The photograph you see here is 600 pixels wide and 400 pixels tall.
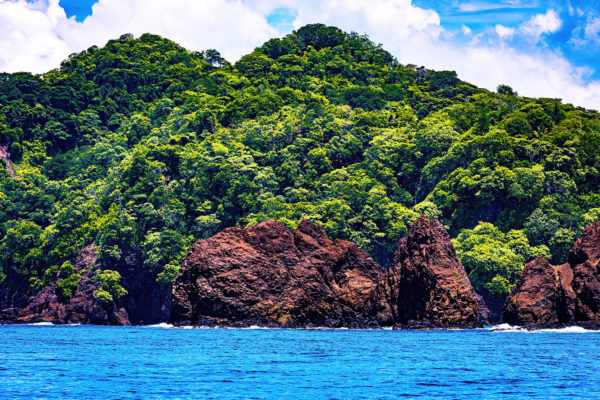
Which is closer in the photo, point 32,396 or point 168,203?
point 32,396

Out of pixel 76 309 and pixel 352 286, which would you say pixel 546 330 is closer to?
pixel 352 286

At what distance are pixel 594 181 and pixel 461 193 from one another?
1563cm

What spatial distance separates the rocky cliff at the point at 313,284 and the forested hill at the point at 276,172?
475 inches

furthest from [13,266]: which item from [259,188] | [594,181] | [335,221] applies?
[594,181]

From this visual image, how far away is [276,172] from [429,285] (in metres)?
41.6

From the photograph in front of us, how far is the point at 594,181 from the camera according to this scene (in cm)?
7438

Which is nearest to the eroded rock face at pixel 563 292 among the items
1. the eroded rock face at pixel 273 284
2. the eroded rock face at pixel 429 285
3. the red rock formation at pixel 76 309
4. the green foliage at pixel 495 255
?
the eroded rock face at pixel 429 285

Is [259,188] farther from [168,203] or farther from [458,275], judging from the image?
[458,275]

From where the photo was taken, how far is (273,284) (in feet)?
184

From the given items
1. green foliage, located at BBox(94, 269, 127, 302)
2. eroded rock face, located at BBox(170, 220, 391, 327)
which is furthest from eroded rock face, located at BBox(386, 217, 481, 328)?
green foliage, located at BBox(94, 269, 127, 302)

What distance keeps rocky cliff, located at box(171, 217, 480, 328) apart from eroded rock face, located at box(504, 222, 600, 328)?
13.6ft

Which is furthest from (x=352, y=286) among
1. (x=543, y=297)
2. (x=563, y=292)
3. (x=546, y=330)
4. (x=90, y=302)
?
(x=90, y=302)

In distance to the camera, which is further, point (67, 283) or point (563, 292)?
point (67, 283)

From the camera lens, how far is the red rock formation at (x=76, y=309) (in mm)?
70875
